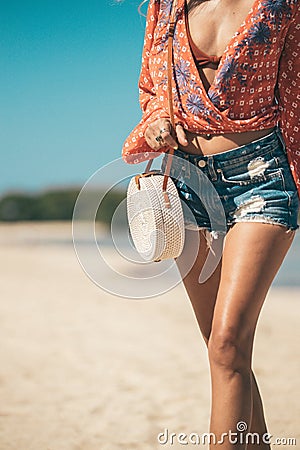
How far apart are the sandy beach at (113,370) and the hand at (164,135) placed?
151cm

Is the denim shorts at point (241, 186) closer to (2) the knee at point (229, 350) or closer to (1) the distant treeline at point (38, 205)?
(2) the knee at point (229, 350)

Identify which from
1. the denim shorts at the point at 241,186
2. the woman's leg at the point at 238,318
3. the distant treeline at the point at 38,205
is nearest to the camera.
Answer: the woman's leg at the point at 238,318

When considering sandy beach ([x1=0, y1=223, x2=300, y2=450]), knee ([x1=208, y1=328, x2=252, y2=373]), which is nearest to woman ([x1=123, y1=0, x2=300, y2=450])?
knee ([x1=208, y1=328, x2=252, y2=373])

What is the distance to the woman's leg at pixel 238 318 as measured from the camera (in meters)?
2.17

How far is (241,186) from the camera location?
234cm

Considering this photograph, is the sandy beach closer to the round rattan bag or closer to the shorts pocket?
the round rattan bag

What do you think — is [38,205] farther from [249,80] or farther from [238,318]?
[238,318]

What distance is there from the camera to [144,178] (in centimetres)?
246

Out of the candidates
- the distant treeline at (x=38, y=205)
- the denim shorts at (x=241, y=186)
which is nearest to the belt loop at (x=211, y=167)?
the denim shorts at (x=241, y=186)

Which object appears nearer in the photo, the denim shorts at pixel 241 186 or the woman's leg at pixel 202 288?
the denim shorts at pixel 241 186

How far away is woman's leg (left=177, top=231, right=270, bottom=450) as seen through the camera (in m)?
2.45

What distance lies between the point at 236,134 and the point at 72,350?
137 inches

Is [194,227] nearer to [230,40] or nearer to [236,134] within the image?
[236,134]

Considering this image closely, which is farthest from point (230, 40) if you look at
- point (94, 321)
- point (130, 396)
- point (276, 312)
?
point (276, 312)
